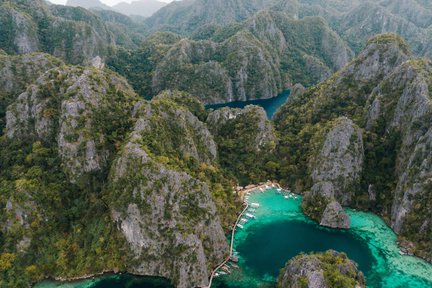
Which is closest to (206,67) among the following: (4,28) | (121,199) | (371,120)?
(4,28)

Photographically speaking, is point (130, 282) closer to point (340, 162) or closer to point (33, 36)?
point (340, 162)

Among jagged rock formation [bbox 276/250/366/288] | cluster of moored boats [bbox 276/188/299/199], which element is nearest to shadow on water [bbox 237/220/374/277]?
jagged rock formation [bbox 276/250/366/288]

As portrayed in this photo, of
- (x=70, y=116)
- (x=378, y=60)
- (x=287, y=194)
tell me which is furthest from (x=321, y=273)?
(x=378, y=60)

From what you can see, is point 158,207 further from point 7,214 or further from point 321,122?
point 321,122

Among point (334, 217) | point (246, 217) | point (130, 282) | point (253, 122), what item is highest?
point (253, 122)

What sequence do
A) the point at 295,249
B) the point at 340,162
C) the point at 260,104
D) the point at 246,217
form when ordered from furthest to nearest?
Result: the point at 260,104
the point at 340,162
the point at 246,217
the point at 295,249

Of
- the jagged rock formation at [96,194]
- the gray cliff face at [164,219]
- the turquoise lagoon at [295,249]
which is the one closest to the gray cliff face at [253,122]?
the turquoise lagoon at [295,249]

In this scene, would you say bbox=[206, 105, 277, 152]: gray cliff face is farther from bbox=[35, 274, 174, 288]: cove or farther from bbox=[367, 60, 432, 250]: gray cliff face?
bbox=[35, 274, 174, 288]: cove
